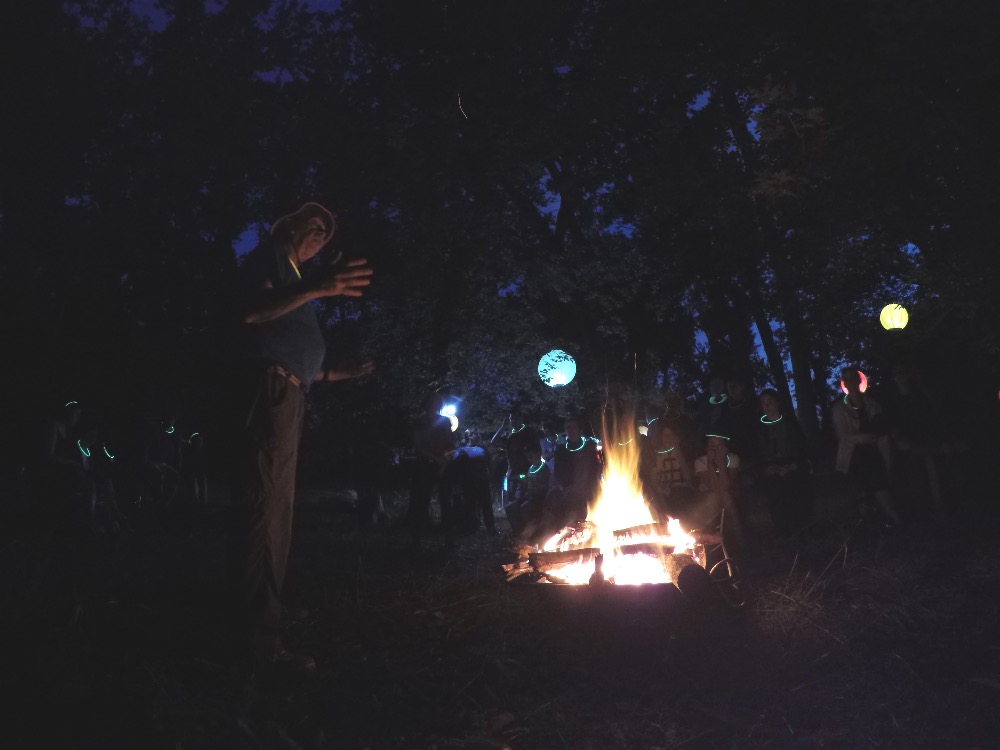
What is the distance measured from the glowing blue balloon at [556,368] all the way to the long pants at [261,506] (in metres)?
11.0

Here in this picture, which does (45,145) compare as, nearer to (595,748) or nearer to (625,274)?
(625,274)

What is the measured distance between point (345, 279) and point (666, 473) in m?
6.05

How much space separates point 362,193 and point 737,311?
11.8 metres

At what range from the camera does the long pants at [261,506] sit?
11.4 ft

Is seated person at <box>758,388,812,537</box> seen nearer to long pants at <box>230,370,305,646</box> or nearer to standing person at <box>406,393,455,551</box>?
standing person at <box>406,393,455,551</box>

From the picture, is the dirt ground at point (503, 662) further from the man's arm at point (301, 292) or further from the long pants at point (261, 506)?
the man's arm at point (301, 292)

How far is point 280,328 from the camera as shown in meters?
3.71

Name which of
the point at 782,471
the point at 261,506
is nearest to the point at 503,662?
the point at 261,506

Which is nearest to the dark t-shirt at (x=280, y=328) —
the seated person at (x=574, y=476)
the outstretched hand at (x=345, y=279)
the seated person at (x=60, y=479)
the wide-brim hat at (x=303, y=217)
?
the wide-brim hat at (x=303, y=217)

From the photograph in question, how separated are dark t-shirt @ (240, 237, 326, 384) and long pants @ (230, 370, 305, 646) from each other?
12 cm

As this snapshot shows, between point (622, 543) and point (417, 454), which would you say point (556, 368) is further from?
point (622, 543)

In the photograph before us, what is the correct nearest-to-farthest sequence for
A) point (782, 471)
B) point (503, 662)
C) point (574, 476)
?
point (503, 662), point (782, 471), point (574, 476)

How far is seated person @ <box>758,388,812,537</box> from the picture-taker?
8.22 meters

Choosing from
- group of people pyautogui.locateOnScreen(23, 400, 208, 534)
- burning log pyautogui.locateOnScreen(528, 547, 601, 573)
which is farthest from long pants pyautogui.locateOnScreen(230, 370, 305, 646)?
burning log pyautogui.locateOnScreen(528, 547, 601, 573)
